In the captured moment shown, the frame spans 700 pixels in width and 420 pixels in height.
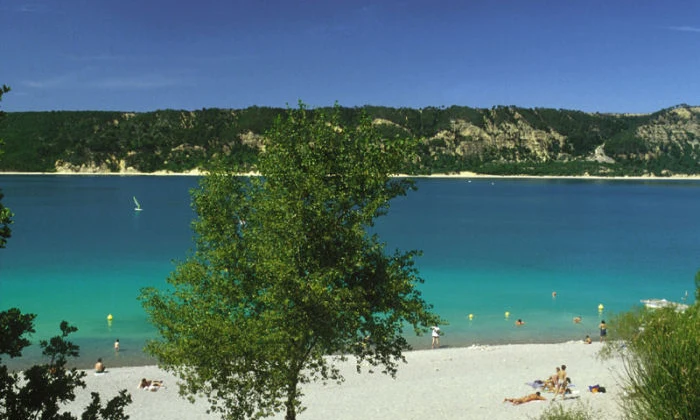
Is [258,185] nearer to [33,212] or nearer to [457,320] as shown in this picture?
[457,320]

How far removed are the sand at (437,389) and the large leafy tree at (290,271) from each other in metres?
9.79

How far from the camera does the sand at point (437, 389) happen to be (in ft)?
82.7

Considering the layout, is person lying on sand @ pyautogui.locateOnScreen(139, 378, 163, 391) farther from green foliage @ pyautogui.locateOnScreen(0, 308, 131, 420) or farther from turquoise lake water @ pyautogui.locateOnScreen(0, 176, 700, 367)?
green foliage @ pyautogui.locateOnScreen(0, 308, 131, 420)

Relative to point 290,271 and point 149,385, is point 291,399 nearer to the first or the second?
point 290,271

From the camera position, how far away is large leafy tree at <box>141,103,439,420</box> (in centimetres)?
1422

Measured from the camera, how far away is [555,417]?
17.6 metres

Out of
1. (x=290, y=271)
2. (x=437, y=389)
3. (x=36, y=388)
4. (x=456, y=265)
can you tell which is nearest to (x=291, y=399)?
(x=290, y=271)

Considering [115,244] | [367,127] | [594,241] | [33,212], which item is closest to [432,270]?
[594,241]

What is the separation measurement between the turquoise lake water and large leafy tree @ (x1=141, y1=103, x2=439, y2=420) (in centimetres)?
2203

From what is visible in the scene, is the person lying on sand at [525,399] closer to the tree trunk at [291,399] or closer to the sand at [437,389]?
the sand at [437,389]

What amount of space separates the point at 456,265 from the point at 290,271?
62060mm

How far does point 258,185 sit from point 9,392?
8994 mm

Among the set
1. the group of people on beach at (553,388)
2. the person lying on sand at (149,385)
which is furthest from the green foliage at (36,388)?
the group of people on beach at (553,388)

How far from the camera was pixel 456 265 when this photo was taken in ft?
243
